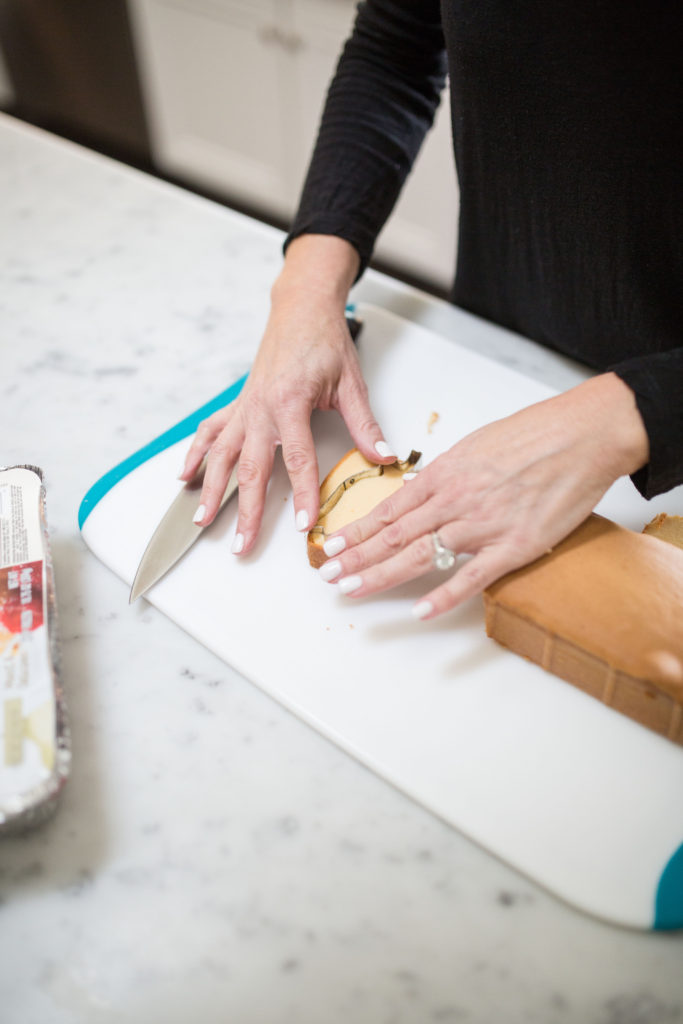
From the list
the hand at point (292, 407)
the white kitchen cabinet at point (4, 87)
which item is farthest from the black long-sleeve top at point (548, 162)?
the white kitchen cabinet at point (4, 87)

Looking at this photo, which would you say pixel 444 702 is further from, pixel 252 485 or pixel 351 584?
pixel 252 485

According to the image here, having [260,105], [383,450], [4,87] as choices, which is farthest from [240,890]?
[4,87]

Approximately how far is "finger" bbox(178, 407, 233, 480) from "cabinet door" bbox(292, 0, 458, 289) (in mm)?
1528

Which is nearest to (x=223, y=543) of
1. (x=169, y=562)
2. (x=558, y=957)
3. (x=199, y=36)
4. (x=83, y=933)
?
(x=169, y=562)

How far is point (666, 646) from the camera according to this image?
623 millimetres

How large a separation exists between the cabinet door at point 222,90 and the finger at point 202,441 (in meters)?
1.97

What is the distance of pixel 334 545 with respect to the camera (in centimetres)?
74

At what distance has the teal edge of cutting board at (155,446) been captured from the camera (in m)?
0.86

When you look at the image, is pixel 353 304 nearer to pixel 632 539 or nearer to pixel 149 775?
pixel 632 539

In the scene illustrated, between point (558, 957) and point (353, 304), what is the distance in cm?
85

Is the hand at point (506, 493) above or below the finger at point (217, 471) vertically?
above

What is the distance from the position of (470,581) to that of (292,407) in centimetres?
31

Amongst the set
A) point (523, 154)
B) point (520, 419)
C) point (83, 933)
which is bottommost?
point (83, 933)

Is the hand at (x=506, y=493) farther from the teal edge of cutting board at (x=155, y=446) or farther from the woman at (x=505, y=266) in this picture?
the teal edge of cutting board at (x=155, y=446)
